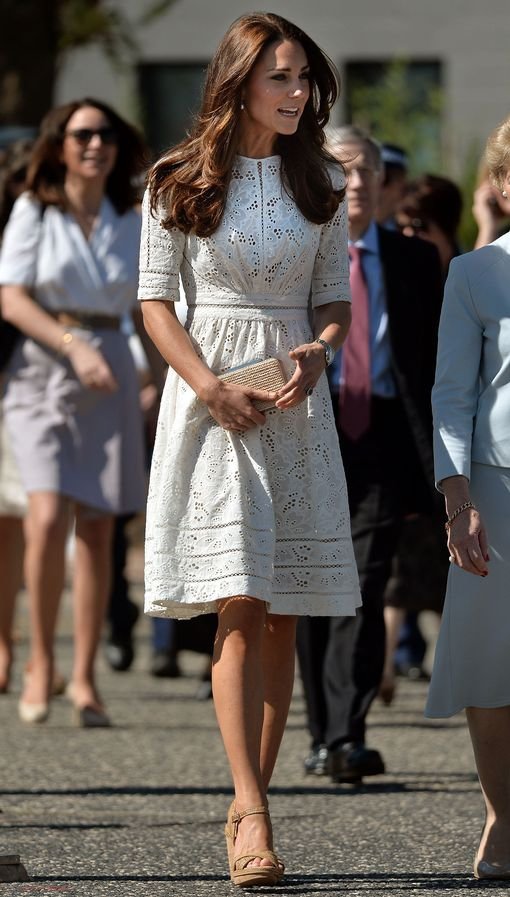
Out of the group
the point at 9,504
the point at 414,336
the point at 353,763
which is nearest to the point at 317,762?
the point at 353,763

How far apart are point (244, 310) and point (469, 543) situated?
2.87 feet

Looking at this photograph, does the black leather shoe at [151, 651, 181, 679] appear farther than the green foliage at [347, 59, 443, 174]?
No

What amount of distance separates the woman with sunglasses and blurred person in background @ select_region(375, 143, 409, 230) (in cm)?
103

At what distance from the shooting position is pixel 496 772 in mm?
4766

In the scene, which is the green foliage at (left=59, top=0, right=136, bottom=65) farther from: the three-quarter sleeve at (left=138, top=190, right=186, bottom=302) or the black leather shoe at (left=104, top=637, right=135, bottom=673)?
the three-quarter sleeve at (left=138, top=190, right=186, bottom=302)

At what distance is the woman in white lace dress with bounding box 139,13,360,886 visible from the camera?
16.2 feet

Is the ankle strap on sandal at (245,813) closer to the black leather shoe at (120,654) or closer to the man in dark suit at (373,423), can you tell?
the man in dark suit at (373,423)

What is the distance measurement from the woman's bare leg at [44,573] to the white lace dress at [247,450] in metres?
2.92

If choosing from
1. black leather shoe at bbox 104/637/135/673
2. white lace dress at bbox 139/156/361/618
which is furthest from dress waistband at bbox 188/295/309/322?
black leather shoe at bbox 104/637/135/673

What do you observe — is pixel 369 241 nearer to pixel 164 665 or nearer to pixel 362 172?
pixel 362 172

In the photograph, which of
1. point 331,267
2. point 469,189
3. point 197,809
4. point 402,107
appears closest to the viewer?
point 331,267

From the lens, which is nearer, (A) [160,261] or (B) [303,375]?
(B) [303,375]

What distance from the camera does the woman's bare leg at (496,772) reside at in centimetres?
476

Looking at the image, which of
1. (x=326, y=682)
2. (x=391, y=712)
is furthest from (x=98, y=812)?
(x=391, y=712)
